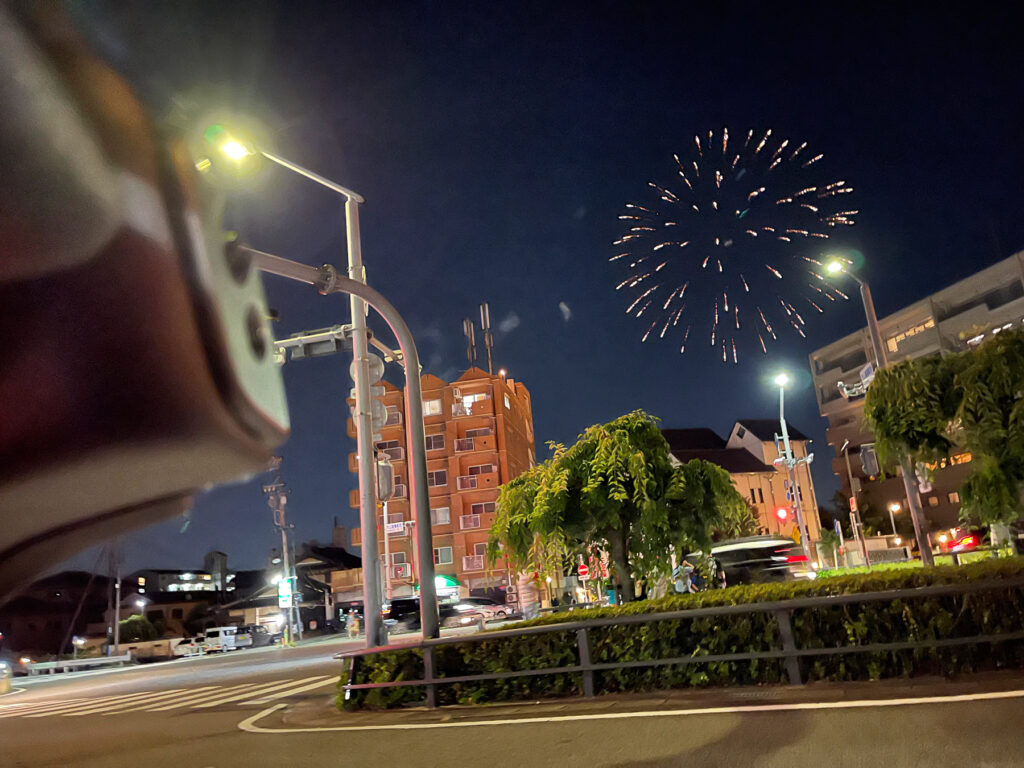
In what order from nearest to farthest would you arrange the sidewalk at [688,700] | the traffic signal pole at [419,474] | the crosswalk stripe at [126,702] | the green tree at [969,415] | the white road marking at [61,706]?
the sidewalk at [688,700]
the green tree at [969,415]
the traffic signal pole at [419,474]
the crosswalk stripe at [126,702]
the white road marking at [61,706]

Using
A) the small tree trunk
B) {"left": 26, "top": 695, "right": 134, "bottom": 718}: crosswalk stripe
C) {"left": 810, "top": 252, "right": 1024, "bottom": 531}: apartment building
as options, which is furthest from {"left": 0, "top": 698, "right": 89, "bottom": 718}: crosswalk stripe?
{"left": 810, "top": 252, "right": 1024, "bottom": 531}: apartment building

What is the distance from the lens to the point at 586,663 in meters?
10.5

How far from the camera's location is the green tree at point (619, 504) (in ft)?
43.2

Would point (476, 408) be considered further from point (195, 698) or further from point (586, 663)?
point (586, 663)

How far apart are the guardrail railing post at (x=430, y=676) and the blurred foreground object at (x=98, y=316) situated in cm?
1091

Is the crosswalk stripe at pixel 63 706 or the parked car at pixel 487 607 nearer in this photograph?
the crosswalk stripe at pixel 63 706

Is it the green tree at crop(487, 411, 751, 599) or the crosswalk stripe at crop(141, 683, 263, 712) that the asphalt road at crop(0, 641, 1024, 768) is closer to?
the crosswalk stripe at crop(141, 683, 263, 712)

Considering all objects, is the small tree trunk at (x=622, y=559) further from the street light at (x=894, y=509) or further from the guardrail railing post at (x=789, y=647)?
the street light at (x=894, y=509)

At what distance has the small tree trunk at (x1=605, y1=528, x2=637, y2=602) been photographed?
14047 millimetres

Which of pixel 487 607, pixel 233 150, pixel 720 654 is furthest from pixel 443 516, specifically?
pixel 233 150

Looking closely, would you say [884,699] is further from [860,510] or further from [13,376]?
[860,510]

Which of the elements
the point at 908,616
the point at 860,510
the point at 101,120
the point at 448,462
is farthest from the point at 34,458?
the point at 860,510

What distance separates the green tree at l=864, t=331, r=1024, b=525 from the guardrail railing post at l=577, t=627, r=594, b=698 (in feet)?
16.3

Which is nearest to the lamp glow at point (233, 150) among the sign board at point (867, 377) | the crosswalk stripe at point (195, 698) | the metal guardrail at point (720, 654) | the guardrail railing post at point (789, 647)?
the metal guardrail at point (720, 654)
